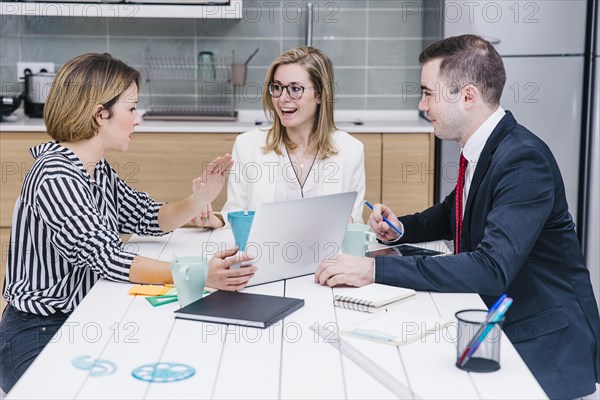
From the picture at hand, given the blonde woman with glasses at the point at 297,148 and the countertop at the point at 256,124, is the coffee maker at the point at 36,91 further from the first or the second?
the blonde woman with glasses at the point at 297,148

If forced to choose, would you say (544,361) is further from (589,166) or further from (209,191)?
(589,166)

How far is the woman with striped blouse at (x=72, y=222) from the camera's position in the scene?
5.87ft

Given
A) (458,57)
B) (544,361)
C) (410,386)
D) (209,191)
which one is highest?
(458,57)

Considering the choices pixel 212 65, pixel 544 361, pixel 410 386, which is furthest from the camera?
pixel 212 65

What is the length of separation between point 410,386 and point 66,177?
100 cm

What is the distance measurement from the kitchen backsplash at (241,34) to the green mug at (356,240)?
2.21 m

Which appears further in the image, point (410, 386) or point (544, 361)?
point (544, 361)

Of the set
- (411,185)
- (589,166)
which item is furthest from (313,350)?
(589,166)

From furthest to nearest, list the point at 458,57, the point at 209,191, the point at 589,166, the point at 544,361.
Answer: the point at 589,166 < the point at 209,191 < the point at 458,57 < the point at 544,361

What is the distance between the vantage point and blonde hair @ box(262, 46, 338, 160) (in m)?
2.83

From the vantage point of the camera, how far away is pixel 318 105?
2.90 metres

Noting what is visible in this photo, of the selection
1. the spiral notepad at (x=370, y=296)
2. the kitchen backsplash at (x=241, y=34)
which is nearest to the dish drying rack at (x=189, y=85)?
the kitchen backsplash at (x=241, y=34)

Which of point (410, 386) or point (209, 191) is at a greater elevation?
point (209, 191)

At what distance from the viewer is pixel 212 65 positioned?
399 cm
